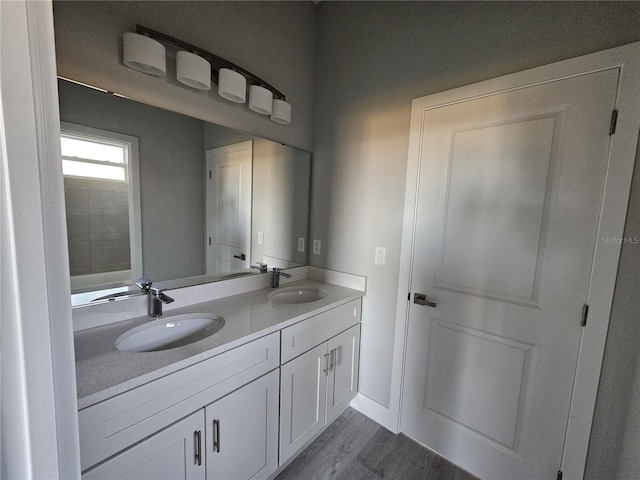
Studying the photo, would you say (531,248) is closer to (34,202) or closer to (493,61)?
(493,61)

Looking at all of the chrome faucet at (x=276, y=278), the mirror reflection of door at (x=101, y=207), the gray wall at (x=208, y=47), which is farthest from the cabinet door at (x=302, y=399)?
the gray wall at (x=208, y=47)

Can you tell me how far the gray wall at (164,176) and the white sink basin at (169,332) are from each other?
25 centimetres

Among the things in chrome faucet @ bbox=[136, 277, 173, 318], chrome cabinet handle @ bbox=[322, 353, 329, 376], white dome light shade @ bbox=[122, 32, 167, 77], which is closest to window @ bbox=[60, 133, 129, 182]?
white dome light shade @ bbox=[122, 32, 167, 77]

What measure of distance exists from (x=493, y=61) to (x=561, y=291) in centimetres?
113

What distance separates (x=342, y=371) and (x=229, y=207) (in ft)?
4.15

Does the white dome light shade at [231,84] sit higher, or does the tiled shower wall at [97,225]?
the white dome light shade at [231,84]

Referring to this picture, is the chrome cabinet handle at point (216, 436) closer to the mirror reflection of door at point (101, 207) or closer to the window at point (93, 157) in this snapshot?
the mirror reflection of door at point (101, 207)

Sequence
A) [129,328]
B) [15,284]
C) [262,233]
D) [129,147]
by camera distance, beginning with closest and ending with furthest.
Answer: [15,284] → [129,328] → [129,147] → [262,233]

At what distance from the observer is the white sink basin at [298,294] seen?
180cm

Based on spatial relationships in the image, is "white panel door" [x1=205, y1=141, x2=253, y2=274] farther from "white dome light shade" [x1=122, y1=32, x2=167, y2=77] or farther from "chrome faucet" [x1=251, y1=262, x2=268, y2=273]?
"white dome light shade" [x1=122, y1=32, x2=167, y2=77]

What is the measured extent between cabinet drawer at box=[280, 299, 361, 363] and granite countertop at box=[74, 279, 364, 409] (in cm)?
5

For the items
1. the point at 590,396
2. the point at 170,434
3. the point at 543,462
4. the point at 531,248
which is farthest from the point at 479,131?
the point at 170,434

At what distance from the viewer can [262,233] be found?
1.88 m

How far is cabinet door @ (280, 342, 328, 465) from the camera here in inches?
52.8
